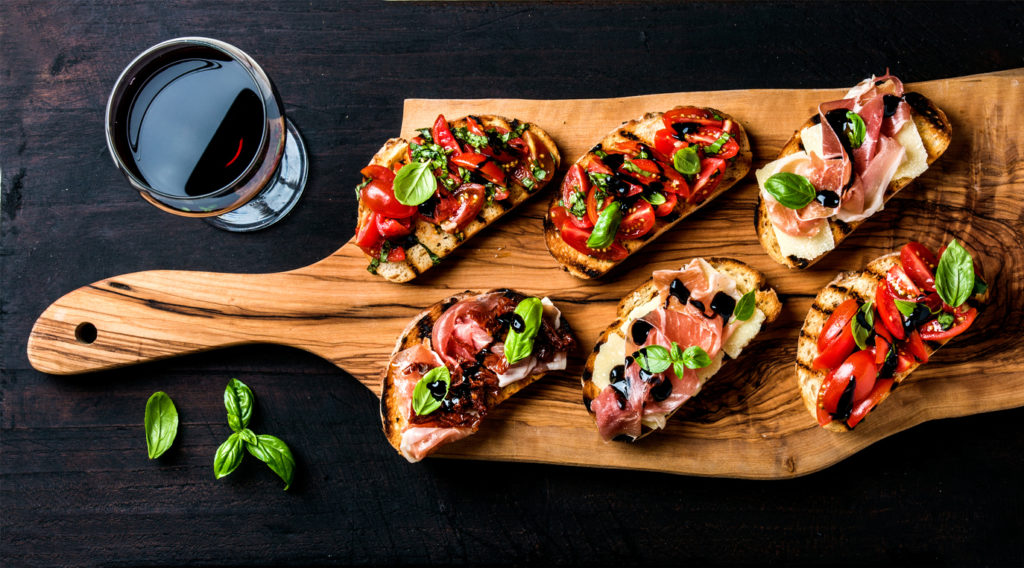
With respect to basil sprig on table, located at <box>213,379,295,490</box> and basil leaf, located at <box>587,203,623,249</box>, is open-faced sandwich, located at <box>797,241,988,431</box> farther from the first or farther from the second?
basil sprig on table, located at <box>213,379,295,490</box>

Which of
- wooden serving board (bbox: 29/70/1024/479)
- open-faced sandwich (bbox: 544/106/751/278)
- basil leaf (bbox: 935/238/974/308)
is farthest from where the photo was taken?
wooden serving board (bbox: 29/70/1024/479)

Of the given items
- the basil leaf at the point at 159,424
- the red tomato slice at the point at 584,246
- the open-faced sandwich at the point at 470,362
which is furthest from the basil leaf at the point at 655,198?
the basil leaf at the point at 159,424

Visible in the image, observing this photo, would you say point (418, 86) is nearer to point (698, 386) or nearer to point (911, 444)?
point (698, 386)

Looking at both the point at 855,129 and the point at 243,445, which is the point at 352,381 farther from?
the point at 855,129

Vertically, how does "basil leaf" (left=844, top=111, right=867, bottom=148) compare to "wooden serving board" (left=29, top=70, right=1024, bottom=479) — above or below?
above

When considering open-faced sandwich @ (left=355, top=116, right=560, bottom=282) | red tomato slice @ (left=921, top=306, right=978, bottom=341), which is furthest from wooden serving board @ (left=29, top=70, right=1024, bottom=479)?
red tomato slice @ (left=921, top=306, right=978, bottom=341)

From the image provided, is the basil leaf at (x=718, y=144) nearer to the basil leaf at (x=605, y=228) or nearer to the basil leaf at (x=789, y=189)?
the basil leaf at (x=789, y=189)
